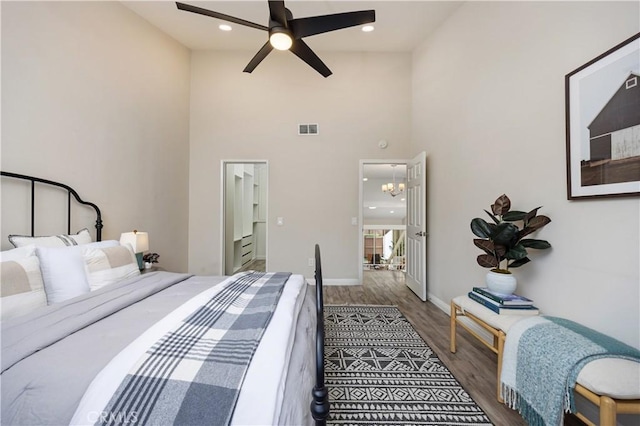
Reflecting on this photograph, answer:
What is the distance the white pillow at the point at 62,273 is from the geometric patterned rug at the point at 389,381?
181 centimetres

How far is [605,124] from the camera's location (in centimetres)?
142

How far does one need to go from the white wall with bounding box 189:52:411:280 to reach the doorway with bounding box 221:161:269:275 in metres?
0.31

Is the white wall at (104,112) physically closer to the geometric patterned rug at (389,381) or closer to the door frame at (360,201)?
the geometric patterned rug at (389,381)

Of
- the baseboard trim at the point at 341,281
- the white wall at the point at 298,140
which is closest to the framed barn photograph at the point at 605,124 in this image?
the white wall at the point at 298,140

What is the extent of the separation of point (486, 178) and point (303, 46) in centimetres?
215

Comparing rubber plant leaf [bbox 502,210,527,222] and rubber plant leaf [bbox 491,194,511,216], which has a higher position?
rubber plant leaf [bbox 491,194,511,216]

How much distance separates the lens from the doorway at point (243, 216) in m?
4.44

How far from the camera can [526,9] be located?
1.98 meters

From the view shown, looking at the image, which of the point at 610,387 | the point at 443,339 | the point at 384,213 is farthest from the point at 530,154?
the point at 384,213

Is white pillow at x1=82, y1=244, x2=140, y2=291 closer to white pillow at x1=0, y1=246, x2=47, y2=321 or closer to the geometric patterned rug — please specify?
white pillow at x1=0, y1=246, x2=47, y2=321

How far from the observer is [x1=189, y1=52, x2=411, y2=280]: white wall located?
164 inches

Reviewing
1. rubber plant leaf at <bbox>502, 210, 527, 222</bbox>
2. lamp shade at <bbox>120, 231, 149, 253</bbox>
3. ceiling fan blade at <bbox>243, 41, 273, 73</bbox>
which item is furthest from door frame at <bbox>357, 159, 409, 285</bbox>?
lamp shade at <bbox>120, 231, 149, 253</bbox>

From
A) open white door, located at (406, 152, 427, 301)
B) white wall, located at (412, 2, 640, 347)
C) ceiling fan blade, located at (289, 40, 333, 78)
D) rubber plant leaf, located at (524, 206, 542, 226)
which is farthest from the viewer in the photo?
open white door, located at (406, 152, 427, 301)

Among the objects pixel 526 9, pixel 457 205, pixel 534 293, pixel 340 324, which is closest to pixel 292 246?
pixel 340 324
